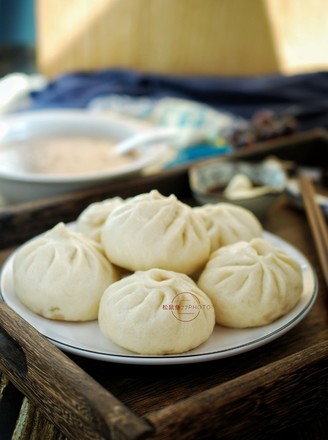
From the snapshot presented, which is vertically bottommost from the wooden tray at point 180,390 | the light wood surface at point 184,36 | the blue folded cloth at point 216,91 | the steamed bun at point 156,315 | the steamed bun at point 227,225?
the wooden tray at point 180,390

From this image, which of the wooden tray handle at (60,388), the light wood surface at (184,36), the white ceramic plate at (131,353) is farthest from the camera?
the light wood surface at (184,36)

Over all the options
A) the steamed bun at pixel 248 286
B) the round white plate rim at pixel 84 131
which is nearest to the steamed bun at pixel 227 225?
the steamed bun at pixel 248 286

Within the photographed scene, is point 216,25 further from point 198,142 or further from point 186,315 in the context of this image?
point 186,315

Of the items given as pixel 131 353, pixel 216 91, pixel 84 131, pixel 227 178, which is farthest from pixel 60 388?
pixel 216 91

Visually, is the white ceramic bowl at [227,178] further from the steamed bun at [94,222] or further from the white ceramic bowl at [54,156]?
the steamed bun at [94,222]

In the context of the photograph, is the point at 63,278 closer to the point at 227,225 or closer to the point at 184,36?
the point at 227,225

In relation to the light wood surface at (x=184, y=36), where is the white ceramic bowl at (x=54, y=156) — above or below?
below

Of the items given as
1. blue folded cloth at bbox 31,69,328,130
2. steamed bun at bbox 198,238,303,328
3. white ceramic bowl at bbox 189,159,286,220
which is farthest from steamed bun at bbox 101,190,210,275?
blue folded cloth at bbox 31,69,328,130

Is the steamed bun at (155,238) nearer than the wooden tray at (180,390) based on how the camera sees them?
No
